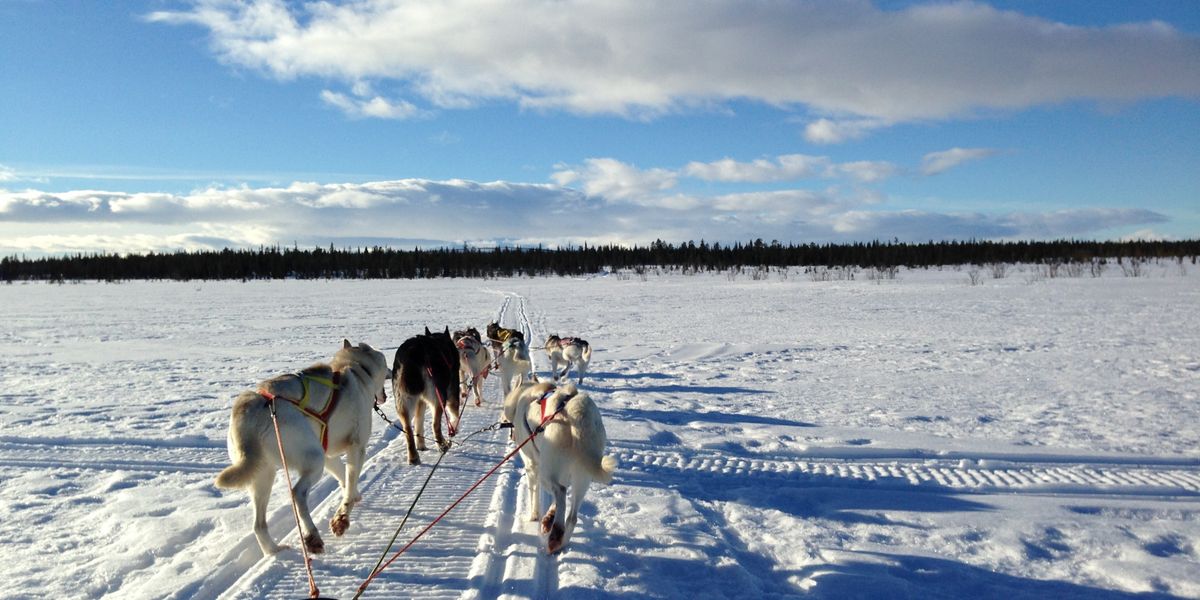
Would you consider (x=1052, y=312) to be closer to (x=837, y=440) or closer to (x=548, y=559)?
(x=837, y=440)

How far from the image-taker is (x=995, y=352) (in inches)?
482

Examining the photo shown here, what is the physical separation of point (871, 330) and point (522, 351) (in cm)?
1109

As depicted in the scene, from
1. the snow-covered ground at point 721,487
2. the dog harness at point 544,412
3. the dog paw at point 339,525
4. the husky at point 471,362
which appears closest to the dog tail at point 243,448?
the snow-covered ground at point 721,487

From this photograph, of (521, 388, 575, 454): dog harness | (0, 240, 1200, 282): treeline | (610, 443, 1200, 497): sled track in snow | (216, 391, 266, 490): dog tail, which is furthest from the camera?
(0, 240, 1200, 282): treeline

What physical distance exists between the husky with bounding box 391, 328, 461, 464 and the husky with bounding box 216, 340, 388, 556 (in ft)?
4.16

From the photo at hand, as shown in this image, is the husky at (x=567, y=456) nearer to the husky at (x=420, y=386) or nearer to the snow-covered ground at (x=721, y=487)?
the snow-covered ground at (x=721, y=487)

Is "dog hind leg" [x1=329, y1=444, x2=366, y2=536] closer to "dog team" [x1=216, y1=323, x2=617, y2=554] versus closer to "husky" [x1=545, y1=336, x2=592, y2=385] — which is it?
"dog team" [x1=216, y1=323, x2=617, y2=554]

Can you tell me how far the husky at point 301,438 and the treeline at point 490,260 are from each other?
2646 inches

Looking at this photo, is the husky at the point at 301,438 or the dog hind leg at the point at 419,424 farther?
the dog hind leg at the point at 419,424

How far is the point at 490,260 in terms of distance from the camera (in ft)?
285

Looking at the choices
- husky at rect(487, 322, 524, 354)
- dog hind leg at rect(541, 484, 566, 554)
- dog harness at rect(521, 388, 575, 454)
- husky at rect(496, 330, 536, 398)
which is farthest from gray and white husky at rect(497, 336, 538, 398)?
dog hind leg at rect(541, 484, 566, 554)

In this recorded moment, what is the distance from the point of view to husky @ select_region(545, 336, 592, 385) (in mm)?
9469

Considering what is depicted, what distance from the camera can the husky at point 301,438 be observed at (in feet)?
11.6

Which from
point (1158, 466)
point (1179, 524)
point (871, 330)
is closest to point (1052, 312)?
point (871, 330)
